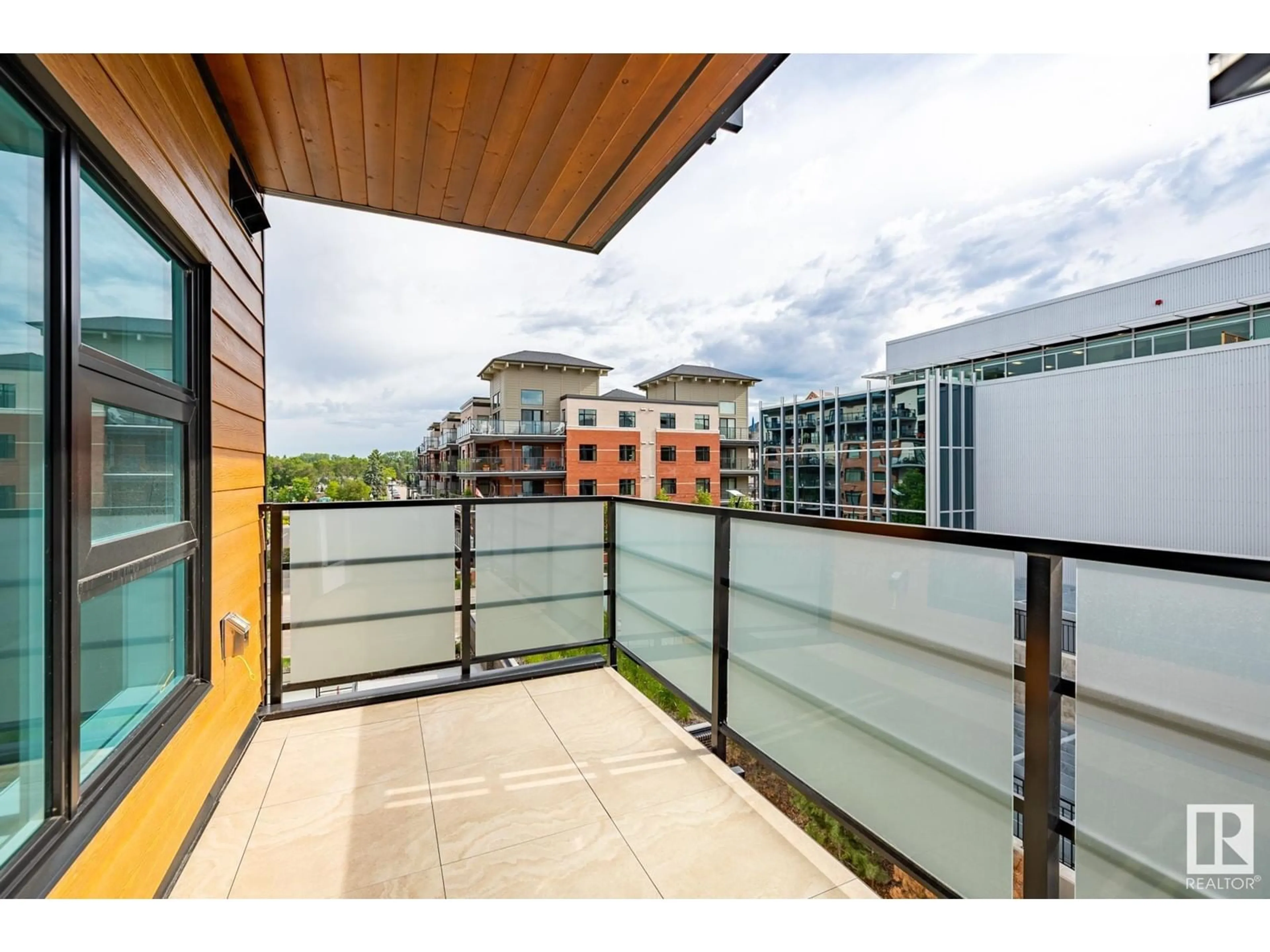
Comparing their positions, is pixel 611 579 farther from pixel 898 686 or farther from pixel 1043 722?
pixel 1043 722

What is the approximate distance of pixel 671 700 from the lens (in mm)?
4020

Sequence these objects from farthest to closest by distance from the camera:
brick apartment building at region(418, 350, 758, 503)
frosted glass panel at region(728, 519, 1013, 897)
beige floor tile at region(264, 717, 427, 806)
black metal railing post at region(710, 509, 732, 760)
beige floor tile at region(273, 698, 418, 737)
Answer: brick apartment building at region(418, 350, 758, 503)
beige floor tile at region(273, 698, 418, 737)
black metal railing post at region(710, 509, 732, 760)
beige floor tile at region(264, 717, 427, 806)
frosted glass panel at region(728, 519, 1013, 897)

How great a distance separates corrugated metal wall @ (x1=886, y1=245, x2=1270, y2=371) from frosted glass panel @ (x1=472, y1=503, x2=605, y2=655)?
1547 cm

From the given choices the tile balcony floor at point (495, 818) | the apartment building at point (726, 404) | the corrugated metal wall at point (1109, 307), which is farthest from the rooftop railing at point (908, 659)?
the apartment building at point (726, 404)

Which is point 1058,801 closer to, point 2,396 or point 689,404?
point 2,396

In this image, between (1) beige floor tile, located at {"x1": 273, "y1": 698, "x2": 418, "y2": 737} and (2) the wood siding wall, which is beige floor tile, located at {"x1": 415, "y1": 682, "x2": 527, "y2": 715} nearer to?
(1) beige floor tile, located at {"x1": 273, "y1": 698, "x2": 418, "y2": 737}

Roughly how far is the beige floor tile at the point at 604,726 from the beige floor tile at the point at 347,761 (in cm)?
64

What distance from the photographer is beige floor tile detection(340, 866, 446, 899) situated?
1561mm

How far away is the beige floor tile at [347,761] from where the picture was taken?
2.11 m

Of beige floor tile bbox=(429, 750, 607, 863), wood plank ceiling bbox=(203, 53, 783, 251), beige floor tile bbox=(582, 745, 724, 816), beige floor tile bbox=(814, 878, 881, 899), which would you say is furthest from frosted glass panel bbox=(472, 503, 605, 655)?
beige floor tile bbox=(814, 878, 881, 899)

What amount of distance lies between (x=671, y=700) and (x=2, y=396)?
152 inches

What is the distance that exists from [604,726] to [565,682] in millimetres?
575

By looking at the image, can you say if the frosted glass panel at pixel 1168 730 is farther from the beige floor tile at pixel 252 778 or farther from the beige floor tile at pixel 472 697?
the beige floor tile at pixel 252 778
